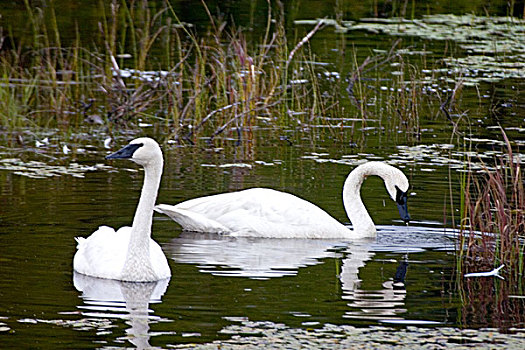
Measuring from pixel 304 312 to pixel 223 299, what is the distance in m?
0.65

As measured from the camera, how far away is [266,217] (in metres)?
10.8

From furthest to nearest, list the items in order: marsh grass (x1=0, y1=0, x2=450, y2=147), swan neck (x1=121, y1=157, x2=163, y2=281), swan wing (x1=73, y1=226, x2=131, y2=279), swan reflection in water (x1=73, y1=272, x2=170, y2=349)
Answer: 1. marsh grass (x1=0, y1=0, x2=450, y2=147)
2. swan wing (x1=73, y1=226, x2=131, y2=279)
3. swan neck (x1=121, y1=157, x2=163, y2=281)
4. swan reflection in water (x1=73, y1=272, x2=170, y2=349)

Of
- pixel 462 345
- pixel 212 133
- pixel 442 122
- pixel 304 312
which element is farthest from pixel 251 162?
pixel 462 345

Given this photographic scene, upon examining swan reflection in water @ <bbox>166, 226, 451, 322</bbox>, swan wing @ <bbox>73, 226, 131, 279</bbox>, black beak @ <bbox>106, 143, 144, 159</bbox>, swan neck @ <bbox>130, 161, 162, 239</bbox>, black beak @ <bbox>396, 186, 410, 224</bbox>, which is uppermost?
black beak @ <bbox>106, 143, 144, 159</bbox>

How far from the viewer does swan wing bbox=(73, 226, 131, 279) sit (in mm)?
8758

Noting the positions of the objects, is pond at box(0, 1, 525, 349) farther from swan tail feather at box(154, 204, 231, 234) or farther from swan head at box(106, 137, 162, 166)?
swan head at box(106, 137, 162, 166)

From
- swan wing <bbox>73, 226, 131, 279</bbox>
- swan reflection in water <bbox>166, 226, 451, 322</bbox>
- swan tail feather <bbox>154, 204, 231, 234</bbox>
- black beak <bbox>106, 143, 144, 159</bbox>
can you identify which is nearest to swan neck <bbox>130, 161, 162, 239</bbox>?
black beak <bbox>106, 143, 144, 159</bbox>

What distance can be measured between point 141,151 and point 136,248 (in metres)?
0.75

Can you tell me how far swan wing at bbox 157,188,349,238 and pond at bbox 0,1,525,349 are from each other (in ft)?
0.36

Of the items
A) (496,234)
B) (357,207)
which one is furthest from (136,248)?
(357,207)

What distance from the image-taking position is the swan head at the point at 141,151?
8.55 metres

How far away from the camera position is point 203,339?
22.9 feet

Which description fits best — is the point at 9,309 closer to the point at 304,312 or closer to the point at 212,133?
the point at 304,312

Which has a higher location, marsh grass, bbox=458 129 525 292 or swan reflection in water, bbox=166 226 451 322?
marsh grass, bbox=458 129 525 292
